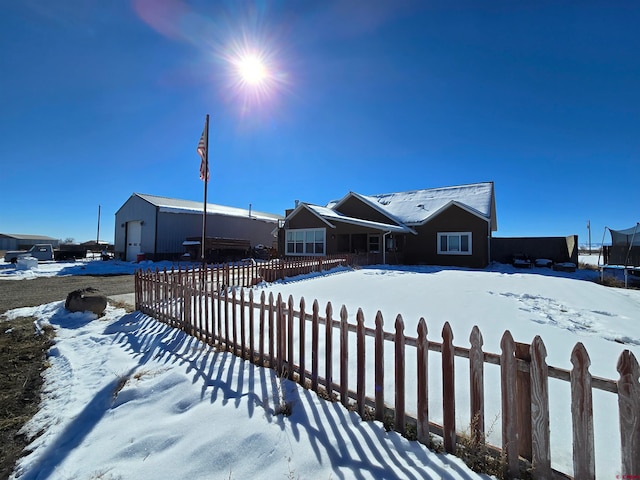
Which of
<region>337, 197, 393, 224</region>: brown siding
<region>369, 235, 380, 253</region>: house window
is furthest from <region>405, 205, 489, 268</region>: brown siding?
<region>337, 197, 393, 224</region>: brown siding

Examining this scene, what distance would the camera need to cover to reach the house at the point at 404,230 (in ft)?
65.7

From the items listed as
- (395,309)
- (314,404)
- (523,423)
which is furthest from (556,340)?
(314,404)


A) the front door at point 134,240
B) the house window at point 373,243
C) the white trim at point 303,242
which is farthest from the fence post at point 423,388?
Answer: the front door at point 134,240

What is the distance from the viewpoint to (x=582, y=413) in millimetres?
1998

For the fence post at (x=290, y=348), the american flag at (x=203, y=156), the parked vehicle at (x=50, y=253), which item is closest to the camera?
the fence post at (x=290, y=348)

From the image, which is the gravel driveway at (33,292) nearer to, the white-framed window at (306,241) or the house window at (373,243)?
the white-framed window at (306,241)

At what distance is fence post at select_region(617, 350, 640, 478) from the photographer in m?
1.84

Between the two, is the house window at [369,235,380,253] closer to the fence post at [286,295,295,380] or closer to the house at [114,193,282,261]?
the house at [114,193,282,261]

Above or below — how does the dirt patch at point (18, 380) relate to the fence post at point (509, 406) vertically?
below

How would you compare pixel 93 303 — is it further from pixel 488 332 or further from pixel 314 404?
pixel 488 332

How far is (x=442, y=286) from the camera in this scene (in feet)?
30.6

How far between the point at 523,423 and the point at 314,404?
1831mm

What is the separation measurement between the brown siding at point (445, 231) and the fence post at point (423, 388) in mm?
19251

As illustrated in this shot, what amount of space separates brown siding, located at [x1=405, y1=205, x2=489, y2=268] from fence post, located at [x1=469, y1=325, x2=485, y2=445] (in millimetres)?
19253
